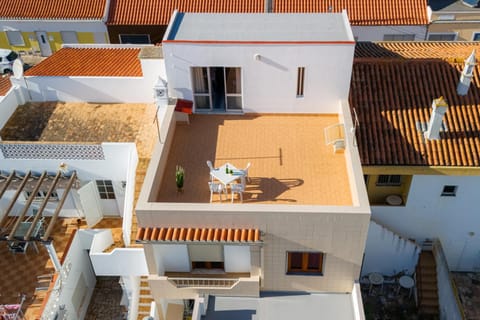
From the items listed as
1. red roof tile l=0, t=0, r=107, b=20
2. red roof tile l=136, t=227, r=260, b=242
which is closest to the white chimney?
red roof tile l=136, t=227, r=260, b=242

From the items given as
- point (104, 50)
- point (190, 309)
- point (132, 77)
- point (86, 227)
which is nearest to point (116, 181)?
point (86, 227)

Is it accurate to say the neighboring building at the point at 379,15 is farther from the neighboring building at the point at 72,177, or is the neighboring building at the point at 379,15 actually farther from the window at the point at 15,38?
the window at the point at 15,38

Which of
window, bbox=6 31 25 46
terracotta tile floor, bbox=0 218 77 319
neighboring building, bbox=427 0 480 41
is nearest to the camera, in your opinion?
terracotta tile floor, bbox=0 218 77 319

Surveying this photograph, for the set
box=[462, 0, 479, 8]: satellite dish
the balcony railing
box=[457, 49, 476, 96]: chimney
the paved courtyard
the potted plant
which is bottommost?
the balcony railing

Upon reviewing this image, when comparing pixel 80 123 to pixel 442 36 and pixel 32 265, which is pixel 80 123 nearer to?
pixel 32 265

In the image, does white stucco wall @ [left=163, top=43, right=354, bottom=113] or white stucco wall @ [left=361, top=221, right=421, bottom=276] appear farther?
white stucco wall @ [left=361, top=221, right=421, bottom=276]

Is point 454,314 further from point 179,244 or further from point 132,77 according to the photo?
point 132,77

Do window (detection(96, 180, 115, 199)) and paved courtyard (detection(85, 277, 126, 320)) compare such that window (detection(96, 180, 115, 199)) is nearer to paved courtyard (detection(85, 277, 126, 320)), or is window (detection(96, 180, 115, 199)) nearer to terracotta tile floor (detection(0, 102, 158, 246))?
terracotta tile floor (detection(0, 102, 158, 246))
